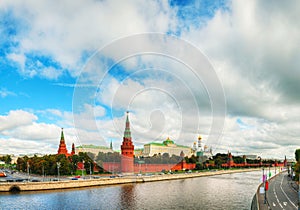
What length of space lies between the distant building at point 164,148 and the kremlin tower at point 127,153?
214ft

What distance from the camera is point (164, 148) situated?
154m

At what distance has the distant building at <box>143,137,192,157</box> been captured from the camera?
5797 inches

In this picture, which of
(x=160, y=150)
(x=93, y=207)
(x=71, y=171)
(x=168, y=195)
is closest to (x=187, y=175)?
(x=71, y=171)

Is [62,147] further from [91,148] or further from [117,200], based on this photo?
[117,200]

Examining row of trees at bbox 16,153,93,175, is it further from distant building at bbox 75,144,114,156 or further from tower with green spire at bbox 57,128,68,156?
distant building at bbox 75,144,114,156

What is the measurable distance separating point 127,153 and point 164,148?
255ft

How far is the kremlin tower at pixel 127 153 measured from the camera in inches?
2911

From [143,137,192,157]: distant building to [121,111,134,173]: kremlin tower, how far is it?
65258 millimetres

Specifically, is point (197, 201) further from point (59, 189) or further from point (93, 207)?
point (59, 189)

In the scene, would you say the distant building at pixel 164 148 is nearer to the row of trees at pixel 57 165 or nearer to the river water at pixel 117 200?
the row of trees at pixel 57 165

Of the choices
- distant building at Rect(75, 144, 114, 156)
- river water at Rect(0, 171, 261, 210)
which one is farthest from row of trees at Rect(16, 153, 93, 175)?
distant building at Rect(75, 144, 114, 156)

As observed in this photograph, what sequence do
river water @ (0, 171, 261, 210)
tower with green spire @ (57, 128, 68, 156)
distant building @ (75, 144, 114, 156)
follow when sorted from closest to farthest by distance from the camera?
1. river water @ (0, 171, 261, 210)
2. tower with green spire @ (57, 128, 68, 156)
3. distant building @ (75, 144, 114, 156)

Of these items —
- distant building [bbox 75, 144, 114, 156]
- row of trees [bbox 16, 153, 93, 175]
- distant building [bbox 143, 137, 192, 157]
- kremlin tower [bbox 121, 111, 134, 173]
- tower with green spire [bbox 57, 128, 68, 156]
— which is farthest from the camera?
distant building [bbox 143, 137, 192, 157]

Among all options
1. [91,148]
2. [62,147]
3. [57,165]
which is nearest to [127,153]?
[57,165]
